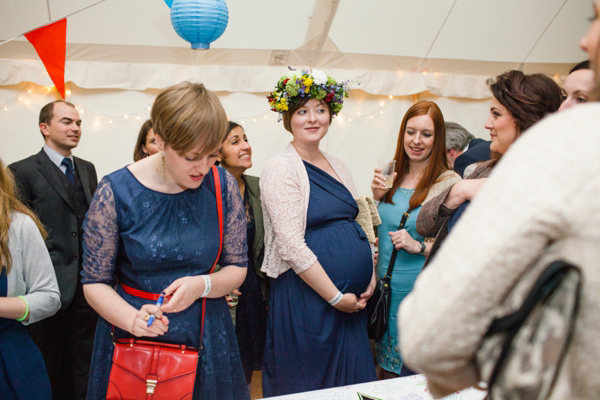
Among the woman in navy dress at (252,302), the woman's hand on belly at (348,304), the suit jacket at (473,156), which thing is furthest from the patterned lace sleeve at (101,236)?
the suit jacket at (473,156)

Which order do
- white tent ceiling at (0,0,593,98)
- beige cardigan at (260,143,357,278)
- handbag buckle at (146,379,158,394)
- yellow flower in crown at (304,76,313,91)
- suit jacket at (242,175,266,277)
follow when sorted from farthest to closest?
white tent ceiling at (0,0,593,98), suit jacket at (242,175,266,277), yellow flower in crown at (304,76,313,91), beige cardigan at (260,143,357,278), handbag buckle at (146,379,158,394)

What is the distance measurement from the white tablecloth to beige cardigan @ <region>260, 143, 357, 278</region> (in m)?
0.85

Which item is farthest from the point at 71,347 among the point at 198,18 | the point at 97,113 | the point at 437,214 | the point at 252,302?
the point at 437,214

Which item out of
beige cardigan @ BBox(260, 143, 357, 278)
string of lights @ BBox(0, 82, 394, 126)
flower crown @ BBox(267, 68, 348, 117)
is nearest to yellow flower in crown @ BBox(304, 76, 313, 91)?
flower crown @ BBox(267, 68, 348, 117)

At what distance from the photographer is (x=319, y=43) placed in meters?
4.72

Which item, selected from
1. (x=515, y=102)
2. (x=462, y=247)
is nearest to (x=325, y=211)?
(x=515, y=102)

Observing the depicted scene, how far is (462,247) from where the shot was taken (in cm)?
58

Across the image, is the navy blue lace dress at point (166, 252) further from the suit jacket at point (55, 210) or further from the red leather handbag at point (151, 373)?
the suit jacket at point (55, 210)

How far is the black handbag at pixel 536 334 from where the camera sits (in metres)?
0.56

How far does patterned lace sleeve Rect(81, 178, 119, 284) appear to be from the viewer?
1566 mm

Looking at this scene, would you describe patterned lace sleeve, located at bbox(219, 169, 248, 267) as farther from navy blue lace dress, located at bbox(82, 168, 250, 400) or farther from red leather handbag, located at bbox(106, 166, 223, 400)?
red leather handbag, located at bbox(106, 166, 223, 400)

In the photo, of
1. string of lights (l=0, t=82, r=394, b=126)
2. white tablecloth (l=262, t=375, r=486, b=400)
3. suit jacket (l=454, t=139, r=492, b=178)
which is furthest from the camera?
string of lights (l=0, t=82, r=394, b=126)

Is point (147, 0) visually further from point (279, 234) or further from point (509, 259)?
point (509, 259)

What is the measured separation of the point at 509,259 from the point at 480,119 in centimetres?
532
